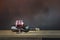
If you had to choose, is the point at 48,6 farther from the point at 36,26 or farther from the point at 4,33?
the point at 4,33

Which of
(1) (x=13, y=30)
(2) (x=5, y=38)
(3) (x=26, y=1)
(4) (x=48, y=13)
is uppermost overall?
(3) (x=26, y=1)

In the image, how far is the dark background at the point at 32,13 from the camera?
3633 mm

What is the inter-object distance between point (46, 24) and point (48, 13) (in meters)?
0.31

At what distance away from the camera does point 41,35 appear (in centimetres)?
298

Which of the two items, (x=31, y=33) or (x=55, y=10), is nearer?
(x=31, y=33)

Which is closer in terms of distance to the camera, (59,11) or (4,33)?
(4,33)

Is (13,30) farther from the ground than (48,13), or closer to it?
closer to it

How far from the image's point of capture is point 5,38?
121 inches

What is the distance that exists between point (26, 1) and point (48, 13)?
0.69 m

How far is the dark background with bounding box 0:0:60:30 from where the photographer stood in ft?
11.9

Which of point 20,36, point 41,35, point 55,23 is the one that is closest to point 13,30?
point 20,36

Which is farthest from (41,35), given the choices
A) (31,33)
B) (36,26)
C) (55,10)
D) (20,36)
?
(55,10)

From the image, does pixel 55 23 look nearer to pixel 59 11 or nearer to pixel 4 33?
pixel 59 11

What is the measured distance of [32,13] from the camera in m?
3.68
